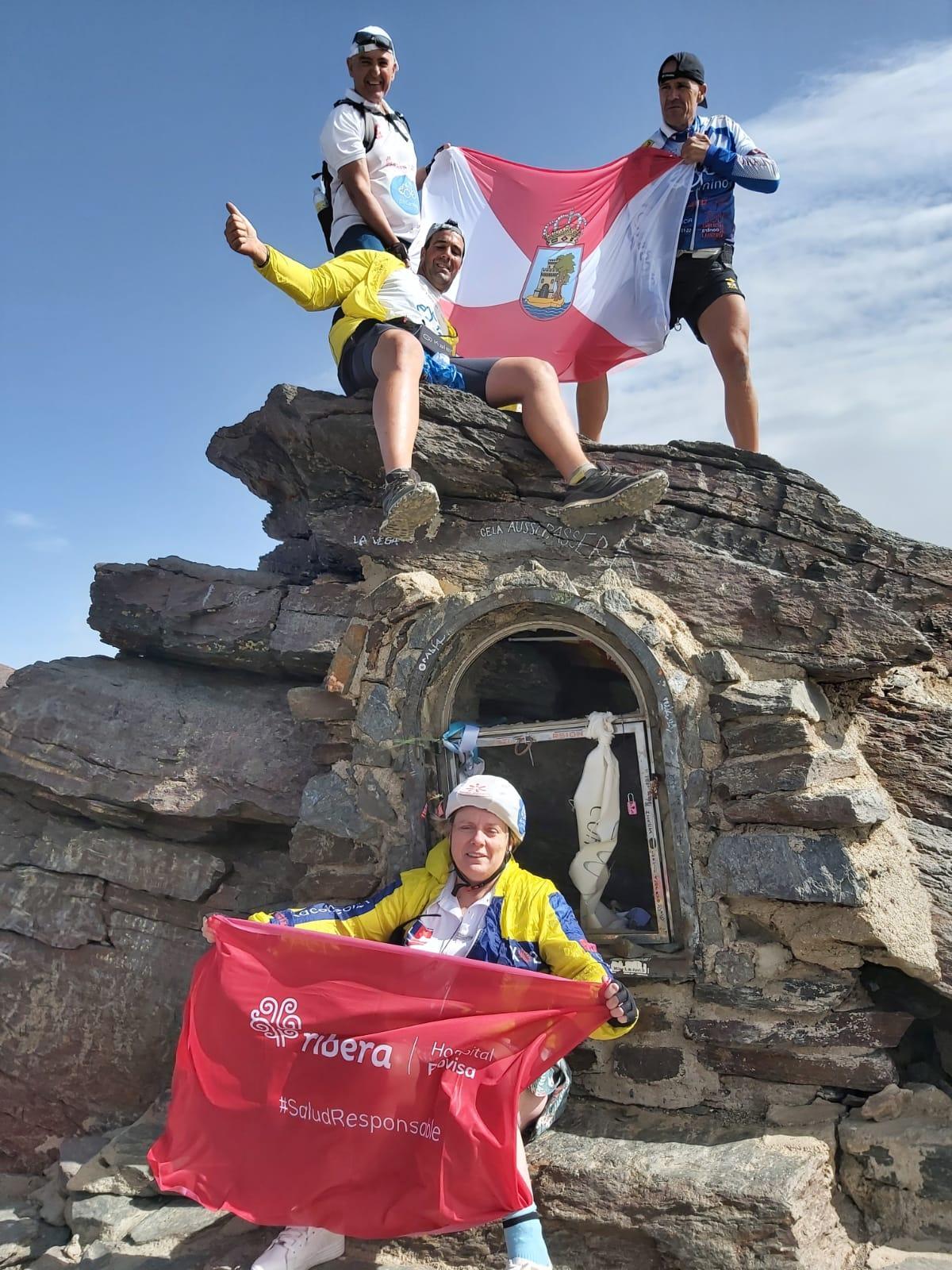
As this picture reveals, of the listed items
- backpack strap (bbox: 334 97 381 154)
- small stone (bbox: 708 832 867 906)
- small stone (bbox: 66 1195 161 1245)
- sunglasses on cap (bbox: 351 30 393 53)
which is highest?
sunglasses on cap (bbox: 351 30 393 53)

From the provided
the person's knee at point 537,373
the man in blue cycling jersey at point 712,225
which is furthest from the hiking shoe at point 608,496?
the man in blue cycling jersey at point 712,225

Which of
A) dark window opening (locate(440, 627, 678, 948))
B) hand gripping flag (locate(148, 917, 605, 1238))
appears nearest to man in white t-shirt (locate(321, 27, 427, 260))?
dark window opening (locate(440, 627, 678, 948))

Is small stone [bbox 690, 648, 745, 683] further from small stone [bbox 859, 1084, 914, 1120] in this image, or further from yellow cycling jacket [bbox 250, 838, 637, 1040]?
small stone [bbox 859, 1084, 914, 1120]

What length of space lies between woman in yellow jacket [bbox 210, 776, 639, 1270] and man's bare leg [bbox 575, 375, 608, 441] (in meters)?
3.41

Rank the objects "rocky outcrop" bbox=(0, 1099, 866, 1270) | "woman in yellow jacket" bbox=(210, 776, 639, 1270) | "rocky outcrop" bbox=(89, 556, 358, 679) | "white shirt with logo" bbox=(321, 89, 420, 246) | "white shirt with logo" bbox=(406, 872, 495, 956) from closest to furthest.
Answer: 1. "rocky outcrop" bbox=(0, 1099, 866, 1270)
2. "woman in yellow jacket" bbox=(210, 776, 639, 1270)
3. "white shirt with logo" bbox=(406, 872, 495, 956)
4. "white shirt with logo" bbox=(321, 89, 420, 246)
5. "rocky outcrop" bbox=(89, 556, 358, 679)

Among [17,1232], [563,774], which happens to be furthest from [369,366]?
[17,1232]

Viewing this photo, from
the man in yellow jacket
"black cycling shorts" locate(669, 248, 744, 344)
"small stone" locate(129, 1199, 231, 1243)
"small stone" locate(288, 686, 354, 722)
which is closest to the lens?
"small stone" locate(129, 1199, 231, 1243)

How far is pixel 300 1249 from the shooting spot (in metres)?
3.56

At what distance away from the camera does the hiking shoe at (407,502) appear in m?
4.63

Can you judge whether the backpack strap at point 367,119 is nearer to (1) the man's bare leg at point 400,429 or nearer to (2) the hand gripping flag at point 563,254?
(2) the hand gripping flag at point 563,254

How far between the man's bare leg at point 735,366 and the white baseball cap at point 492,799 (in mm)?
3141

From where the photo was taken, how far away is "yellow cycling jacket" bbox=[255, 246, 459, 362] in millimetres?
5023

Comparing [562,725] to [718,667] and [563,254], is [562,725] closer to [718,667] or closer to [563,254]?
[718,667]

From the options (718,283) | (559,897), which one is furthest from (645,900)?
(718,283)
